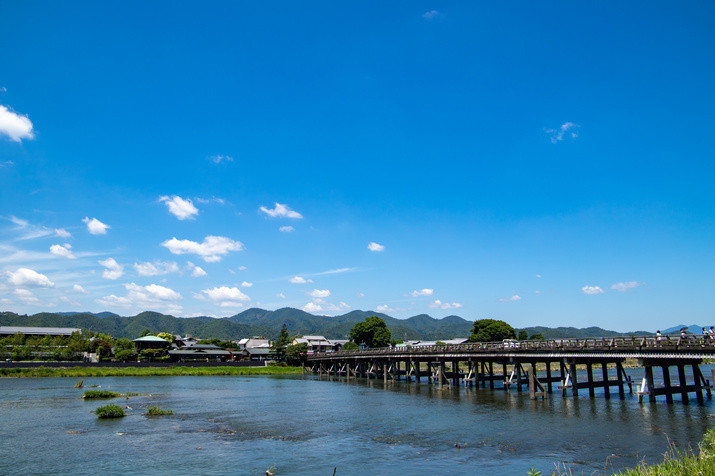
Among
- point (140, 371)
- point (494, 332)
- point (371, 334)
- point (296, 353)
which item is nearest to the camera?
point (140, 371)

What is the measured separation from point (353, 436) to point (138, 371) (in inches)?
3071

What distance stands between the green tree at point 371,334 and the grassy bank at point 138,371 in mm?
28673

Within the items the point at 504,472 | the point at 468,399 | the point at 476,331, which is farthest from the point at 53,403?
the point at 476,331

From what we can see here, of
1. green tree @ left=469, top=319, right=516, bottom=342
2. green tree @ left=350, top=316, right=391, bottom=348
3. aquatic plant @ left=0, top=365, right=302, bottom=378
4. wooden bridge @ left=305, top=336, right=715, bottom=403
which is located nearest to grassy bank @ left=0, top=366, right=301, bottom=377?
aquatic plant @ left=0, top=365, right=302, bottom=378

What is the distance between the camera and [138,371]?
9188 centimetres

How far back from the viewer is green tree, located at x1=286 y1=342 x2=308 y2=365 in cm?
10994

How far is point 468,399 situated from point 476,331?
86.0 meters

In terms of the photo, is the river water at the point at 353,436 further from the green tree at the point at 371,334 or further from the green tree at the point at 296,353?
the green tree at the point at 371,334

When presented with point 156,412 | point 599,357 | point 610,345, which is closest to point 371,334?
point 599,357

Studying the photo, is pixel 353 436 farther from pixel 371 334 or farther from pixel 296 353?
pixel 371 334

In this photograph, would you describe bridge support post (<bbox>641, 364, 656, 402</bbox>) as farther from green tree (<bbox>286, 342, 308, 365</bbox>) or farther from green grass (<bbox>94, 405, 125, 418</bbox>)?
green tree (<bbox>286, 342, 308, 365</bbox>)

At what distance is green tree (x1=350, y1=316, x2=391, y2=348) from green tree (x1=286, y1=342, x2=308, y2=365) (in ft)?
73.7

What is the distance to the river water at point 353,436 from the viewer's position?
21.7m

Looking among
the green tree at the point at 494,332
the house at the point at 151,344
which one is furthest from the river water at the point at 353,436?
the house at the point at 151,344
